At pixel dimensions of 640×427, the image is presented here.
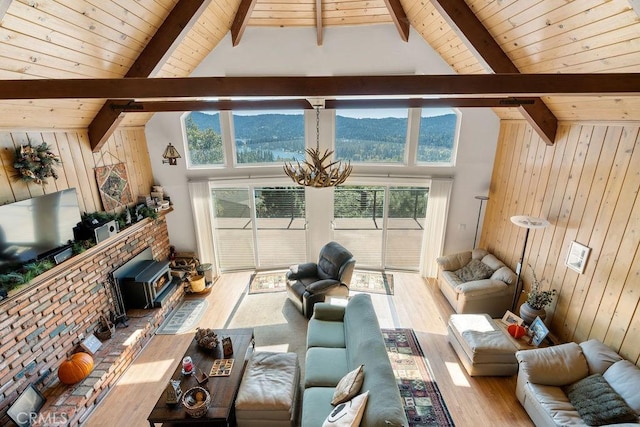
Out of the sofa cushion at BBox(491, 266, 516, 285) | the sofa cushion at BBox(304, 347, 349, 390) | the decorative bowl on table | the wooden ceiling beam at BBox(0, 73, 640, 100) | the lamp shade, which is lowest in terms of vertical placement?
the sofa cushion at BBox(304, 347, 349, 390)

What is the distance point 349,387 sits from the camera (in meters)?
2.67

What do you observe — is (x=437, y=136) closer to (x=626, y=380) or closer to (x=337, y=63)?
(x=337, y=63)

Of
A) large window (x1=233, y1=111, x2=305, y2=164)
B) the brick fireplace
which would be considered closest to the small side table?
large window (x1=233, y1=111, x2=305, y2=164)

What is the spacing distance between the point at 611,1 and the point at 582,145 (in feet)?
6.64

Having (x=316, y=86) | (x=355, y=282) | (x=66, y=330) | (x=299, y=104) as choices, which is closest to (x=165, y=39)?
(x=299, y=104)

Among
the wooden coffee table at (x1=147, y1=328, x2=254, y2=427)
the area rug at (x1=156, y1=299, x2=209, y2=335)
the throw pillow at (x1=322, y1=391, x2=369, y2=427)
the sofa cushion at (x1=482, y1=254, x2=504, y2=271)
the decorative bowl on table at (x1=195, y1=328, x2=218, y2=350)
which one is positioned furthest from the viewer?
the sofa cushion at (x1=482, y1=254, x2=504, y2=271)

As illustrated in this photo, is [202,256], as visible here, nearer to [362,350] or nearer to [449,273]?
[362,350]

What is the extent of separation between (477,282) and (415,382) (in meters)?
1.95

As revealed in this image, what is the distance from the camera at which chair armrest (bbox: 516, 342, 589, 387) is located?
10.1 ft

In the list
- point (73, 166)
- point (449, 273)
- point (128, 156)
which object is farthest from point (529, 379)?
point (128, 156)

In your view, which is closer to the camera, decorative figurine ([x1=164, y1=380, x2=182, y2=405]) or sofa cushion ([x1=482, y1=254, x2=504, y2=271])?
decorative figurine ([x1=164, y1=380, x2=182, y2=405])

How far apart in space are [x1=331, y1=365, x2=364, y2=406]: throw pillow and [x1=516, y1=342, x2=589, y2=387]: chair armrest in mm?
1885

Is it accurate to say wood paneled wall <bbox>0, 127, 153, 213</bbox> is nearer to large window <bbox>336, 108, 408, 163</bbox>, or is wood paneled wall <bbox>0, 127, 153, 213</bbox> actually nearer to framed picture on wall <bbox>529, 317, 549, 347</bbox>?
large window <bbox>336, 108, 408, 163</bbox>

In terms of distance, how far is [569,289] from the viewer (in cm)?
396
